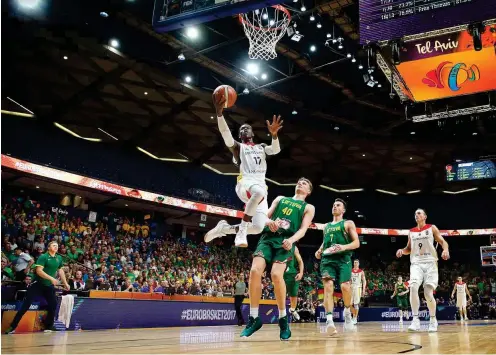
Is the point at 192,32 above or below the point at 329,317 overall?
above

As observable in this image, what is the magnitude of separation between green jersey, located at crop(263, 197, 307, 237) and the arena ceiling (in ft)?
40.3

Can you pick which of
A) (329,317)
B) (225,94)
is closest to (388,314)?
(329,317)

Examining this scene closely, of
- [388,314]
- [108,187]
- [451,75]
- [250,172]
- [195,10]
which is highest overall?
[451,75]

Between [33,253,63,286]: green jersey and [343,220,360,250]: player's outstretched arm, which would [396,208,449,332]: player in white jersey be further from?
[33,253,63,286]: green jersey

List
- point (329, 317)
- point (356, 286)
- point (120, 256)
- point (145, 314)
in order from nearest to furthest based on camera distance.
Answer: point (329, 317) → point (145, 314) → point (356, 286) → point (120, 256)

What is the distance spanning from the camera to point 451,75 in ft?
38.3

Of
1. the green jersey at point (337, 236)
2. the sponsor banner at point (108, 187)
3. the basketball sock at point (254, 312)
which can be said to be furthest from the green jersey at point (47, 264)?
the sponsor banner at point (108, 187)

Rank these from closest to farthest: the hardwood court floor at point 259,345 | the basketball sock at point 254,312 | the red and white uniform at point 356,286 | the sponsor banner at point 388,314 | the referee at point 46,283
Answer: the hardwood court floor at point 259,345 < the basketball sock at point 254,312 < the referee at point 46,283 < the red and white uniform at point 356,286 < the sponsor banner at point 388,314

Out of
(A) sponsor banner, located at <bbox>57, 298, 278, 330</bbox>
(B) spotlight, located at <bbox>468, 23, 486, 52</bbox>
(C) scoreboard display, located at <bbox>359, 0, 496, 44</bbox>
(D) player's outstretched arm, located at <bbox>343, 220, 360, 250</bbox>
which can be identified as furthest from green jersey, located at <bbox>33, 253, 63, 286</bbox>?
(B) spotlight, located at <bbox>468, 23, 486, 52</bbox>

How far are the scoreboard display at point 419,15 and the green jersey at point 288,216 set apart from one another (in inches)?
202

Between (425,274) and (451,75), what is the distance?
5.59m

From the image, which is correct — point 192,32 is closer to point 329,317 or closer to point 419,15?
point 419,15

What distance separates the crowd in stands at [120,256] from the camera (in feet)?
51.7

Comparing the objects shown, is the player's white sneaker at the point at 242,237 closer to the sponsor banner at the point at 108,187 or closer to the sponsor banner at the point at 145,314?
the sponsor banner at the point at 145,314
